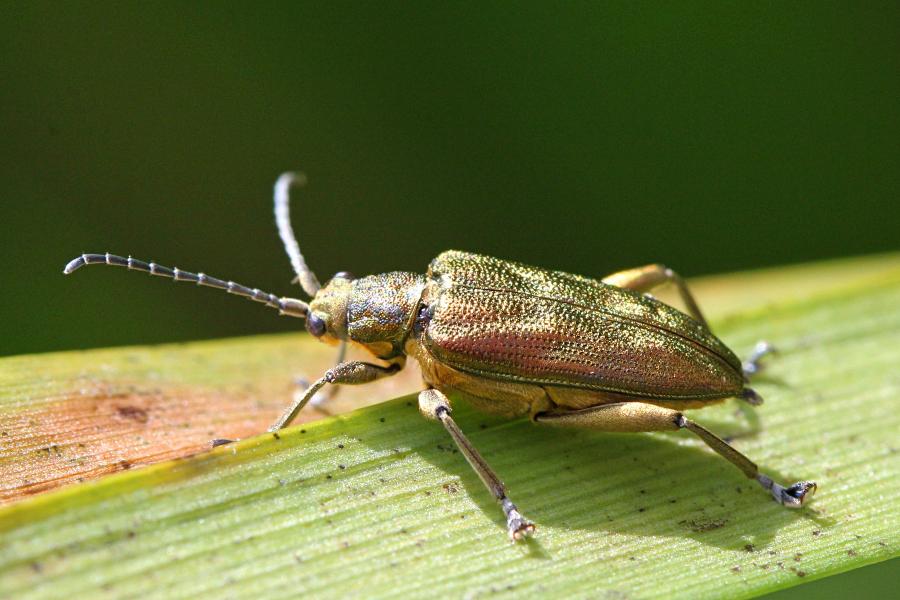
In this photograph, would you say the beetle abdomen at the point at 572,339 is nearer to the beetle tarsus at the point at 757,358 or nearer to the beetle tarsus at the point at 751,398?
the beetle tarsus at the point at 751,398

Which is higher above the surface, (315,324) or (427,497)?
(315,324)

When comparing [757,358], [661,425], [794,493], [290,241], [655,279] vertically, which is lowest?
[794,493]

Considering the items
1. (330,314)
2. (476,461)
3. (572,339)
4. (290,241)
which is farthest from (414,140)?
(476,461)

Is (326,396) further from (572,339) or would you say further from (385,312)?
(572,339)

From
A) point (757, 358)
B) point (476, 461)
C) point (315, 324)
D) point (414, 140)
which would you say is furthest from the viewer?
point (414, 140)

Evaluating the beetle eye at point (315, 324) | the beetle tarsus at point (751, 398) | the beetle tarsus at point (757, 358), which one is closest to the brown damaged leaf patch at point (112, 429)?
the beetle eye at point (315, 324)

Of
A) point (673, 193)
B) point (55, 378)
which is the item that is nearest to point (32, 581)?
point (55, 378)
